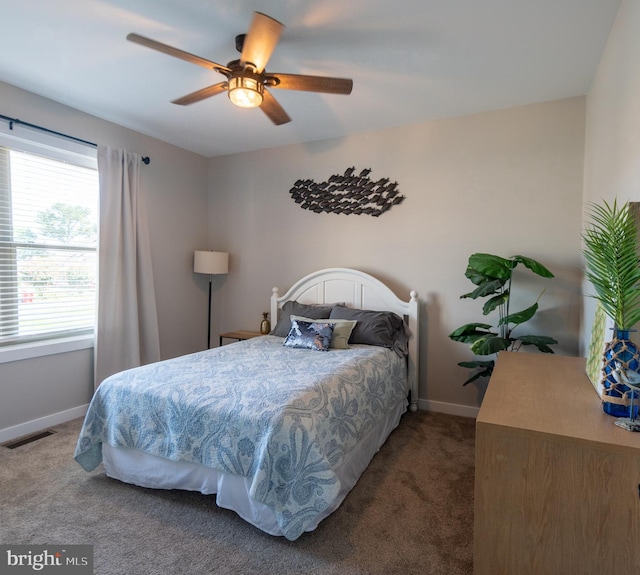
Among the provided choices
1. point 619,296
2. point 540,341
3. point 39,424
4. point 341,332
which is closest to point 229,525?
point 341,332

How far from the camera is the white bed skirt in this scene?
183 cm

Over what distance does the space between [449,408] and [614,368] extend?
7.74 ft

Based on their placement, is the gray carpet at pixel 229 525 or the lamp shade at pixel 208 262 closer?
the gray carpet at pixel 229 525

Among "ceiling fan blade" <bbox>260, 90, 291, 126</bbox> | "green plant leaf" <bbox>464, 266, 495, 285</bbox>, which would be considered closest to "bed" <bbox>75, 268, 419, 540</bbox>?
"green plant leaf" <bbox>464, 266, 495, 285</bbox>

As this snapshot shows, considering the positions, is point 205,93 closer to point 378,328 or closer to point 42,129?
point 42,129

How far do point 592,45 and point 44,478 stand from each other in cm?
415

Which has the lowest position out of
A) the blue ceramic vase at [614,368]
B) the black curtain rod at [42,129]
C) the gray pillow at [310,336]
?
the gray pillow at [310,336]

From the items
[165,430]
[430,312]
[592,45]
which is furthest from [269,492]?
[592,45]

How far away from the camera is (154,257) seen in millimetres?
3988

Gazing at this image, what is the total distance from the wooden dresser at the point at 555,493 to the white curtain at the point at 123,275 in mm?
3220

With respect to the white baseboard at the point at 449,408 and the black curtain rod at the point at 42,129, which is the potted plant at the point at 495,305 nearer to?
the white baseboard at the point at 449,408

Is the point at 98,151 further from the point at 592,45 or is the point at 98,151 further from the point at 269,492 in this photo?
the point at 592,45

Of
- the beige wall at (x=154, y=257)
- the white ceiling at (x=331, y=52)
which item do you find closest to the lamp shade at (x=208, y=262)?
the beige wall at (x=154, y=257)

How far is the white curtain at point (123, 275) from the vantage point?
339 centimetres
